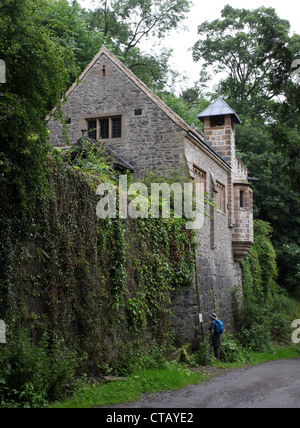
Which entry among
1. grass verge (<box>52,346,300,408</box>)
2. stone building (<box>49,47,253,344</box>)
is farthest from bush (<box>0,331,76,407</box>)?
stone building (<box>49,47,253,344</box>)

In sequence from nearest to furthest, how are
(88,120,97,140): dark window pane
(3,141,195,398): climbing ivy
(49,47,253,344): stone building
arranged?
(3,141,195,398): climbing ivy → (49,47,253,344): stone building → (88,120,97,140): dark window pane

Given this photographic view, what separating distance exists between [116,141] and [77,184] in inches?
385

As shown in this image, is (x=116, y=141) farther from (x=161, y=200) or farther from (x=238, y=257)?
(x=238, y=257)

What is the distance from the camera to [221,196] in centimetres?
2189

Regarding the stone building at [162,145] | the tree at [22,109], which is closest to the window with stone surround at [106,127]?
the stone building at [162,145]

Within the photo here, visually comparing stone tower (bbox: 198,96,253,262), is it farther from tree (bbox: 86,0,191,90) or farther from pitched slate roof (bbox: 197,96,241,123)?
tree (bbox: 86,0,191,90)

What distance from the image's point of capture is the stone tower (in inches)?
899

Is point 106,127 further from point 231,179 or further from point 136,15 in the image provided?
point 136,15

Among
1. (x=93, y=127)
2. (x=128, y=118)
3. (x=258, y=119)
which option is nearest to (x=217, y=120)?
(x=128, y=118)

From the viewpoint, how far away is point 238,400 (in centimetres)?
915

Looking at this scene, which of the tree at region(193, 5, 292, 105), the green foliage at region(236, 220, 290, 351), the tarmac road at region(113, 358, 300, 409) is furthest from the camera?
the tree at region(193, 5, 292, 105)

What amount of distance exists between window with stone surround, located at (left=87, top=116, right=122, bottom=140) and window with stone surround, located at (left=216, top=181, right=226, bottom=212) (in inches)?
187

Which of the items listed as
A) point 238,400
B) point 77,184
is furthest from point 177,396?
point 77,184

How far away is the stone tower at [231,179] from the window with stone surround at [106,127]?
488cm
